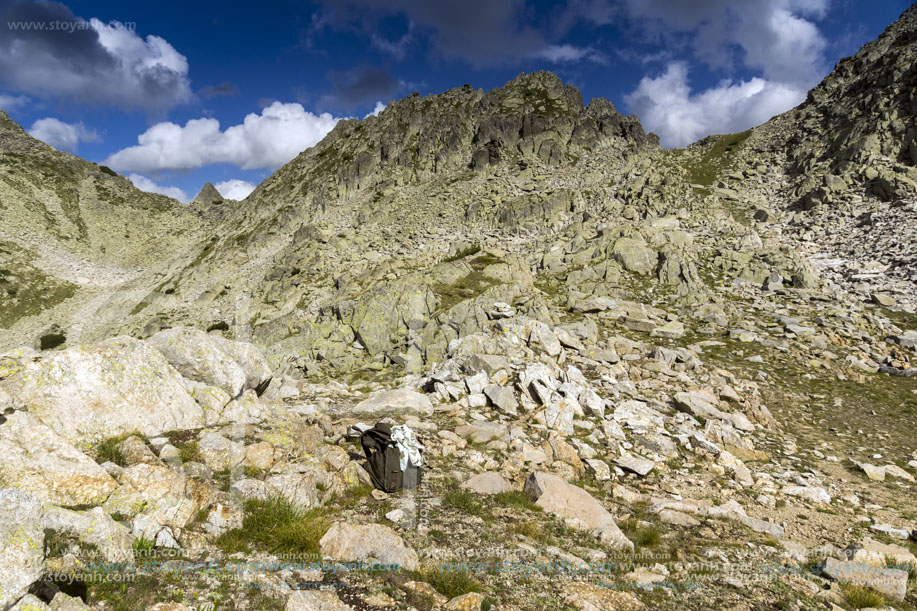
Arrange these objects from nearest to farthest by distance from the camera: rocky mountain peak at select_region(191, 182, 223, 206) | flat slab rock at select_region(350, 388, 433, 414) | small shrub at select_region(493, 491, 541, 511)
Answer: small shrub at select_region(493, 491, 541, 511), flat slab rock at select_region(350, 388, 433, 414), rocky mountain peak at select_region(191, 182, 223, 206)

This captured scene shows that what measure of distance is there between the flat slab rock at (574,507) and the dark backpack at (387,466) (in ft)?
9.70

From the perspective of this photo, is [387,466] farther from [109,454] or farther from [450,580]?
[109,454]

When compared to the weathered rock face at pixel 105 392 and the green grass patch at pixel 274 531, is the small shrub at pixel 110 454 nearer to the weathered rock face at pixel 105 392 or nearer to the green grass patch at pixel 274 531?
the weathered rock face at pixel 105 392

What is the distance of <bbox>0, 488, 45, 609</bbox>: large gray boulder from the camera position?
127 inches

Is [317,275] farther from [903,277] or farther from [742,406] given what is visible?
[903,277]

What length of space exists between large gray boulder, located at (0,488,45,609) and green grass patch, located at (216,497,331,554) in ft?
7.55

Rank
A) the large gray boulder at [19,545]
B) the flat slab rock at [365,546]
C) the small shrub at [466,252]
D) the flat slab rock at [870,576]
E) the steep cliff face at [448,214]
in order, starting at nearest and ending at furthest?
1. the large gray boulder at [19,545]
2. the flat slab rock at [365,546]
3. the flat slab rock at [870,576]
4. the steep cliff face at [448,214]
5. the small shrub at [466,252]

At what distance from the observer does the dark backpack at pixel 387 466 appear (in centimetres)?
871

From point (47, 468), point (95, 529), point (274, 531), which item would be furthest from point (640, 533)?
point (47, 468)

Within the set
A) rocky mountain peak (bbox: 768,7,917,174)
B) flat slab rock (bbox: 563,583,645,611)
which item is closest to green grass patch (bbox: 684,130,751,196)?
rocky mountain peak (bbox: 768,7,917,174)

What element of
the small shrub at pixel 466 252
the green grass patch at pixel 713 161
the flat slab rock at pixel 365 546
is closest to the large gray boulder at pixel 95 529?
the flat slab rock at pixel 365 546

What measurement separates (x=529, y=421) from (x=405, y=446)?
242 inches

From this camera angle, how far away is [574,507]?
28.4ft

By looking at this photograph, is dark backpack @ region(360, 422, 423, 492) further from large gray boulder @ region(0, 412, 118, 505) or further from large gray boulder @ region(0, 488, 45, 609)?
large gray boulder @ region(0, 488, 45, 609)
